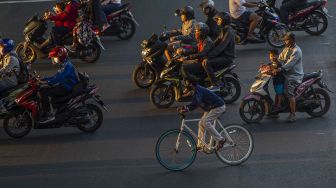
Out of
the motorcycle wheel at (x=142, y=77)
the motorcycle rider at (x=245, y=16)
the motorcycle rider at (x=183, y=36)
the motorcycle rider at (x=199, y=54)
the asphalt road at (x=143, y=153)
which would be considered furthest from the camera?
the motorcycle rider at (x=245, y=16)

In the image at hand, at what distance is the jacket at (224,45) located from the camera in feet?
48.0

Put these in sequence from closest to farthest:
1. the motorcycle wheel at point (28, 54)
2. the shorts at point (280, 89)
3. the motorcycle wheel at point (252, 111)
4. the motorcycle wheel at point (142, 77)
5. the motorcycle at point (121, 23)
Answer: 1. the motorcycle wheel at point (252, 111)
2. the shorts at point (280, 89)
3. the motorcycle wheel at point (142, 77)
4. the motorcycle wheel at point (28, 54)
5. the motorcycle at point (121, 23)

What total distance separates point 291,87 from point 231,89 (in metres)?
1.62

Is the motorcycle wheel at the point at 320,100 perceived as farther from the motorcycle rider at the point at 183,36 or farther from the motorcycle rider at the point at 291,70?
the motorcycle rider at the point at 183,36

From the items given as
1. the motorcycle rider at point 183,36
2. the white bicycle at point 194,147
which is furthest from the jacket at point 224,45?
the white bicycle at point 194,147

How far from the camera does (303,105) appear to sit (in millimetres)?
13641

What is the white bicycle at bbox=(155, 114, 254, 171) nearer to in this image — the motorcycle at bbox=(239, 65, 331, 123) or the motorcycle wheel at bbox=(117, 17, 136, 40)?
the motorcycle at bbox=(239, 65, 331, 123)

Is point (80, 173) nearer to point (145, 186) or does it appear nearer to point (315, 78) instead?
point (145, 186)

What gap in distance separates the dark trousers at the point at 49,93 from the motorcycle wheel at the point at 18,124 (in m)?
0.35

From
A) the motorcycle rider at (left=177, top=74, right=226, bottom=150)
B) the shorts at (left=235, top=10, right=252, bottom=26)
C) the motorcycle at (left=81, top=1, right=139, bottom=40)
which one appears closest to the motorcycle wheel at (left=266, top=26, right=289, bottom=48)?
the shorts at (left=235, top=10, right=252, bottom=26)

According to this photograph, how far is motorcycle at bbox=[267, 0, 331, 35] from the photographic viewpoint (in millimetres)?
19156

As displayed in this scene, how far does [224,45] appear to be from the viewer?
14656mm

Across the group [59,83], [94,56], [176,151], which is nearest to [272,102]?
[176,151]

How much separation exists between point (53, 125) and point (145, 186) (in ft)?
10.4
